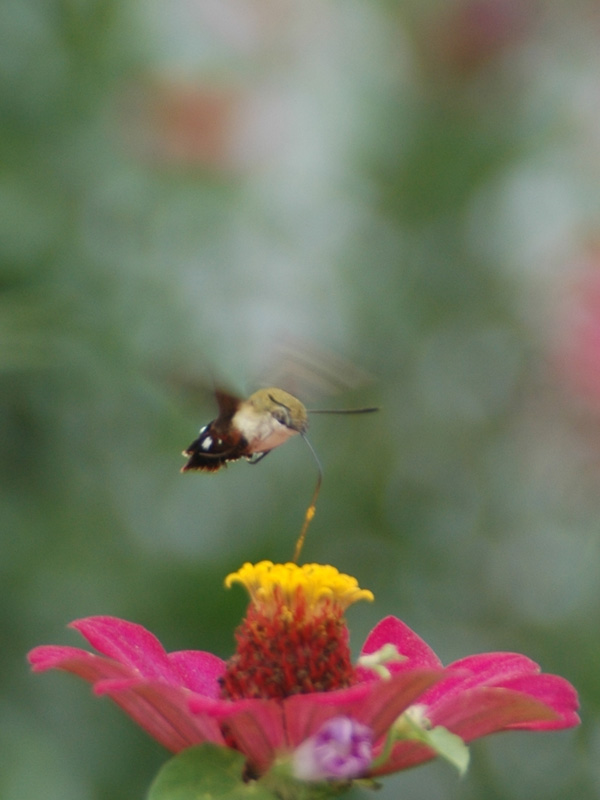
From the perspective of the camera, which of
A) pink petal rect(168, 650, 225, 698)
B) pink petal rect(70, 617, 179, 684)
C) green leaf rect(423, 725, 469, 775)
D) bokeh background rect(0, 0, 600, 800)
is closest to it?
green leaf rect(423, 725, 469, 775)

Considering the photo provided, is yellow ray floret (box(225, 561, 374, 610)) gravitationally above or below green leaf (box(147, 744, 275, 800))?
above

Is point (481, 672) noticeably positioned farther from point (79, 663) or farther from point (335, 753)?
point (79, 663)

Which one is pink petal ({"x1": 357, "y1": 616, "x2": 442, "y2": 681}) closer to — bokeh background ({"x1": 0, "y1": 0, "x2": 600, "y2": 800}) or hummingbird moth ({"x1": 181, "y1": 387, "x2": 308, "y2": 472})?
hummingbird moth ({"x1": 181, "y1": 387, "x2": 308, "y2": 472})

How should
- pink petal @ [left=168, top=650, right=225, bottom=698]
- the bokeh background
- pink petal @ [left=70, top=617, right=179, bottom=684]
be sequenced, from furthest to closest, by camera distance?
the bokeh background < pink petal @ [left=168, top=650, right=225, bottom=698] < pink petal @ [left=70, top=617, right=179, bottom=684]

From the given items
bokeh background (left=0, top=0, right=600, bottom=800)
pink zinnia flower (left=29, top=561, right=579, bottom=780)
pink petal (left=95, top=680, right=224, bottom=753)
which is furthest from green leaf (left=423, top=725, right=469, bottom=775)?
bokeh background (left=0, top=0, right=600, bottom=800)

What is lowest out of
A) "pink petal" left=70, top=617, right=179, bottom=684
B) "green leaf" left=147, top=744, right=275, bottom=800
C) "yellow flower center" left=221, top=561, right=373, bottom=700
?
"green leaf" left=147, top=744, right=275, bottom=800

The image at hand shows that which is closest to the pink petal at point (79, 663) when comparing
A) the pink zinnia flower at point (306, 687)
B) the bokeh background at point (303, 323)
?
the pink zinnia flower at point (306, 687)

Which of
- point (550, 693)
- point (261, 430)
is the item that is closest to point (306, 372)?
point (261, 430)

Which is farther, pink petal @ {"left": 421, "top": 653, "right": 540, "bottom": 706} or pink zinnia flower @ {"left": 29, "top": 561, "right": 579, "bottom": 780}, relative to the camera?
pink petal @ {"left": 421, "top": 653, "right": 540, "bottom": 706}
